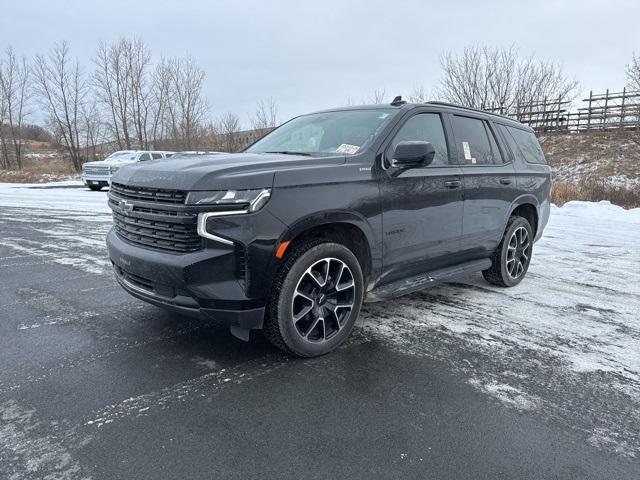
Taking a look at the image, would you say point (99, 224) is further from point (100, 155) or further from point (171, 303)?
point (100, 155)

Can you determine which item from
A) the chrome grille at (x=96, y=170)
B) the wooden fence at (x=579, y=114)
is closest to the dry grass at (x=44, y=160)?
the chrome grille at (x=96, y=170)

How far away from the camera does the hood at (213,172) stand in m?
2.87

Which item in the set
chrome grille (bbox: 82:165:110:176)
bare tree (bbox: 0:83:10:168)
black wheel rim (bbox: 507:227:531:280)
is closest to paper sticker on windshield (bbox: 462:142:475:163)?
black wheel rim (bbox: 507:227:531:280)

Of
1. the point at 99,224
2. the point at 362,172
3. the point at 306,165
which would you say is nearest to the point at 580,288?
the point at 362,172

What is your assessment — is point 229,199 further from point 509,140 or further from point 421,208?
point 509,140

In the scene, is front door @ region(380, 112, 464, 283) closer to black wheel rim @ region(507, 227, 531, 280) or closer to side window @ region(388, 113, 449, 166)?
side window @ region(388, 113, 449, 166)

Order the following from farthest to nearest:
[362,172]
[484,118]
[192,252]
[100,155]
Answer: [100,155] < [484,118] < [362,172] < [192,252]

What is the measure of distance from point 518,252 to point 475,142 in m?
1.52

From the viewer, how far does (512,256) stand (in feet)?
17.4

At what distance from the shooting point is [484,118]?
5.00m

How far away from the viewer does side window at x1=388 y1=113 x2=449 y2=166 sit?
388cm

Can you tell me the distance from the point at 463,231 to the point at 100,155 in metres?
40.1

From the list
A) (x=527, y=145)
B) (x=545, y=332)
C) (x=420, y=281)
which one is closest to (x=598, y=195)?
(x=527, y=145)

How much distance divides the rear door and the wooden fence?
56.3 feet
